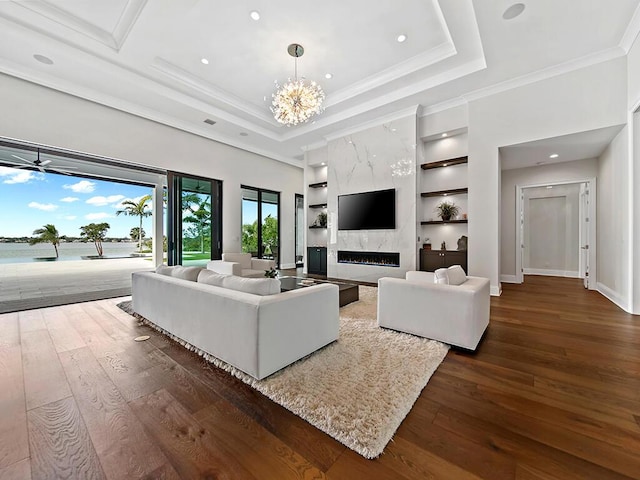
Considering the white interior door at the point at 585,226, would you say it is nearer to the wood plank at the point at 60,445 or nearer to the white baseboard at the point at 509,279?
the white baseboard at the point at 509,279

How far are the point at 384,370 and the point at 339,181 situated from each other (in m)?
5.22

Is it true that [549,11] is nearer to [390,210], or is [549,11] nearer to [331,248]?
[390,210]

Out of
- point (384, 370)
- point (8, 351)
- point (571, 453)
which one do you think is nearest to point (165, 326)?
point (8, 351)

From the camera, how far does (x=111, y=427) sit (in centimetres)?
151

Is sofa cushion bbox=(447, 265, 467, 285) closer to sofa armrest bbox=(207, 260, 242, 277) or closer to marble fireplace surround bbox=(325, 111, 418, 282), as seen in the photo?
marble fireplace surround bbox=(325, 111, 418, 282)

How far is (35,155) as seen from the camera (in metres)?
5.16

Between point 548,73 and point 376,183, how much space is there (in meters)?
3.29

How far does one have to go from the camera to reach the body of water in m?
9.04

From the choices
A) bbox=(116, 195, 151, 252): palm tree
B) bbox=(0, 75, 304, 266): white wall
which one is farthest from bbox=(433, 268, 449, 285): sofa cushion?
bbox=(116, 195, 151, 252): palm tree

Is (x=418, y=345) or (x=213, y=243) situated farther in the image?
(x=213, y=243)

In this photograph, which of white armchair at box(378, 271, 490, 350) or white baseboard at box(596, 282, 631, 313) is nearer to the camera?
white armchair at box(378, 271, 490, 350)

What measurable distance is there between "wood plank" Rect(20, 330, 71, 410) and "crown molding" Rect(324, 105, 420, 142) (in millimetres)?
6285

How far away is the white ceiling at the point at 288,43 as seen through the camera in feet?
10.5

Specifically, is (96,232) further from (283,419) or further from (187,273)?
(283,419)
